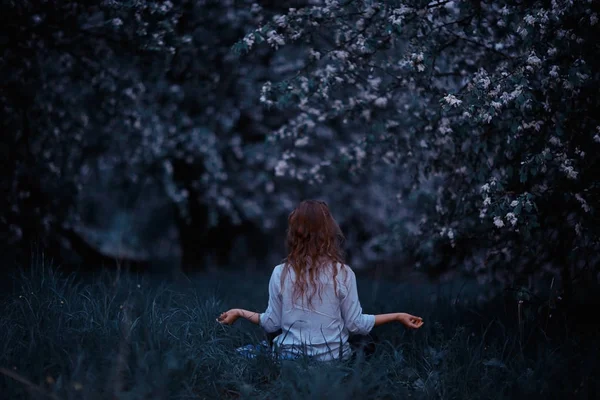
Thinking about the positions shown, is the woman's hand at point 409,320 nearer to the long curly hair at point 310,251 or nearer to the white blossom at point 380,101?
the long curly hair at point 310,251

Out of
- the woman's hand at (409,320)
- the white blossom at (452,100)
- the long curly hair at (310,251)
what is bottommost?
the woman's hand at (409,320)

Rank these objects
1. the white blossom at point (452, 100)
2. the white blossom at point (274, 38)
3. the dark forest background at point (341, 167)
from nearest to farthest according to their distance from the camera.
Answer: the dark forest background at point (341, 167) → the white blossom at point (452, 100) → the white blossom at point (274, 38)

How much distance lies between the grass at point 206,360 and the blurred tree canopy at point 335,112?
3.19ft

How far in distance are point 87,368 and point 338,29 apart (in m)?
3.72

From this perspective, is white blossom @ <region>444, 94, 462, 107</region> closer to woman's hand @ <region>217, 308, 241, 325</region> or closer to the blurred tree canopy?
the blurred tree canopy

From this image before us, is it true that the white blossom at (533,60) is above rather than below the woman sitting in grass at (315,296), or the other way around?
above

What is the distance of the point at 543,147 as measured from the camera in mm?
4609

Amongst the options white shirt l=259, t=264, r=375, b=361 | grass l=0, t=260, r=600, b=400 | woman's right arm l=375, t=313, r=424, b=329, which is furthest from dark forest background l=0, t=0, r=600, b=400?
woman's right arm l=375, t=313, r=424, b=329

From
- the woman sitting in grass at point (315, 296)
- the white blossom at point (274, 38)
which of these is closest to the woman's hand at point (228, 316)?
the woman sitting in grass at point (315, 296)

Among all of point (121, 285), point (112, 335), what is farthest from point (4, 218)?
point (112, 335)

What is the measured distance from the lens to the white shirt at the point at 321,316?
4.09 m

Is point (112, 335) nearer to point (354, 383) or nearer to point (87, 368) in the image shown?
point (87, 368)

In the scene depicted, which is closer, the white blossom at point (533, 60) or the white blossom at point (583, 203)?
the white blossom at point (533, 60)

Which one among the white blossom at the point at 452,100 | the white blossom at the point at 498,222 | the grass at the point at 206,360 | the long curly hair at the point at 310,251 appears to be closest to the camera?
the grass at the point at 206,360
